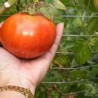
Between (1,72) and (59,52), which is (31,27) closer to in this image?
(1,72)

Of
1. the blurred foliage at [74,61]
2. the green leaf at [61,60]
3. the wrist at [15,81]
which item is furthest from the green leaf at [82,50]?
the wrist at [15,81]

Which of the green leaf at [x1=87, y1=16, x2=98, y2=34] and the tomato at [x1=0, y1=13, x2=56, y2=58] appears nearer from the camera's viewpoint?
the tomato at [x1=0, y1=13, x2=56, y2=58]

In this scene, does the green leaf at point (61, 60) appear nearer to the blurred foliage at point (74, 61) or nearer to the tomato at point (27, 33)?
the blurred foliage at point (74, 61)

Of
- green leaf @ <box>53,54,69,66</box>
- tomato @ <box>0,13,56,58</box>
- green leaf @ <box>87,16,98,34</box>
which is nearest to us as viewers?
tomato @ <box>0,13,56,58</box>

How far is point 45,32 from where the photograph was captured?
1236mm

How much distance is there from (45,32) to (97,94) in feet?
2.24

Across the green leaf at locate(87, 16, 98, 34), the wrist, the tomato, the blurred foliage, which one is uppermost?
the tomato

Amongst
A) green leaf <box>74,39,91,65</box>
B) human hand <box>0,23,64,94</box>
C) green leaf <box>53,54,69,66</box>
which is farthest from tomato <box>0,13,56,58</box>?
green leaf <box>53,54,69,66</box>

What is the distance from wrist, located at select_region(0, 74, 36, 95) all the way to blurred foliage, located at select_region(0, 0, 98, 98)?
0.96ft

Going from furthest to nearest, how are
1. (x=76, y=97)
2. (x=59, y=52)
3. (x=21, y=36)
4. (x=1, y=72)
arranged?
1. (x=76, y=97)
2. (x=59, y=52)
3. (x=1, y=72)
4. (x=21, y=36)

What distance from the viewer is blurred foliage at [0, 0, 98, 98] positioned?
1598 millimetres

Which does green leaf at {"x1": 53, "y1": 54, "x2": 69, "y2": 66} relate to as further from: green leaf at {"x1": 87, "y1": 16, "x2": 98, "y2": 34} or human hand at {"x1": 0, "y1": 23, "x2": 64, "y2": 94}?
human hand at {"x1": 0, "y1": 23, "x2": 64, "y2": 94}

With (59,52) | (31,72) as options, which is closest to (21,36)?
(31,72)

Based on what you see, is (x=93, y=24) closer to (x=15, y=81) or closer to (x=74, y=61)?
(x=74, y=61)
